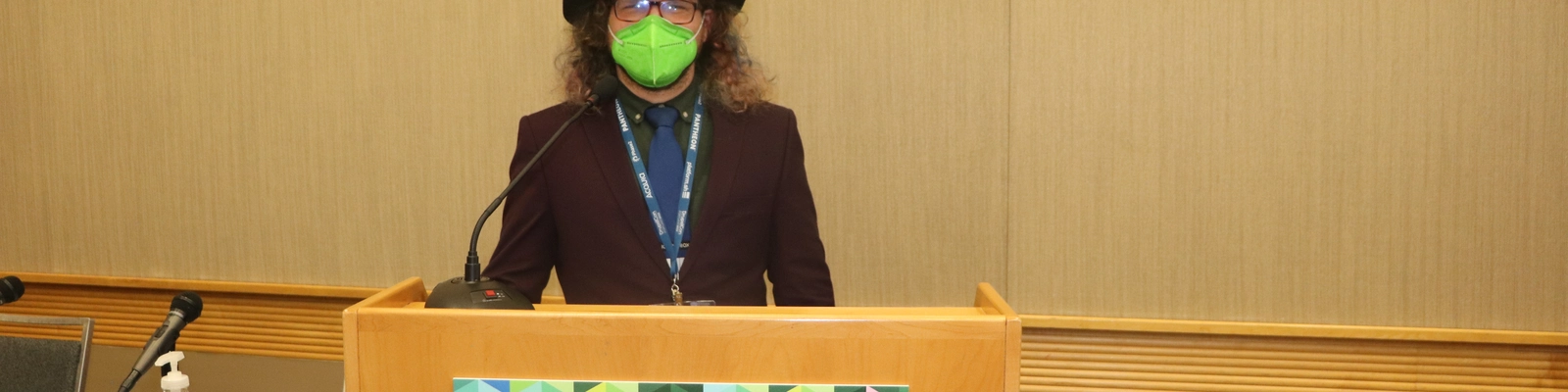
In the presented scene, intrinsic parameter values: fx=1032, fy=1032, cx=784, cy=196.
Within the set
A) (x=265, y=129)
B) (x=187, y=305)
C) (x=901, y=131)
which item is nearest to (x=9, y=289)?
→ (x=187, y=305)

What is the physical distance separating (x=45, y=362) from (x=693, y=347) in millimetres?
1619

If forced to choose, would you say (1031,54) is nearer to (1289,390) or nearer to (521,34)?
(1289,390)

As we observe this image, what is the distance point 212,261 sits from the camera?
328 cm

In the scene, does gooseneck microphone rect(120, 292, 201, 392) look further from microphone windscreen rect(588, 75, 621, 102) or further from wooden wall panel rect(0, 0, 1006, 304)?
wooden wall panel rect(0, 0, 1006, 304)

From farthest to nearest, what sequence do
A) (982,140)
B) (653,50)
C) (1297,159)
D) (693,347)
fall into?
(982,140) → (1297,159) → (653,50) → (693,347)

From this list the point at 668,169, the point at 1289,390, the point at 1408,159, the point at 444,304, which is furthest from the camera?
the point at 1289,390

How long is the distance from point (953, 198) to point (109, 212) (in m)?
2.67

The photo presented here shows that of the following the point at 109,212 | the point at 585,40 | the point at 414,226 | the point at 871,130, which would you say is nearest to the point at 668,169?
the point at 585,40

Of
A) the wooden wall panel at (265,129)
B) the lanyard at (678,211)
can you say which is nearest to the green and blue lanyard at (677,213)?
the lanyard at (678,211)

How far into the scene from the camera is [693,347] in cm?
110

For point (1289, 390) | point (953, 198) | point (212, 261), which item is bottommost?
point (1289, 390)

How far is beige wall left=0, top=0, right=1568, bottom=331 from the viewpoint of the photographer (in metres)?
2.73

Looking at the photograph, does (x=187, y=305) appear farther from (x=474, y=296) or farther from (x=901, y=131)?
(x=901, y=131)

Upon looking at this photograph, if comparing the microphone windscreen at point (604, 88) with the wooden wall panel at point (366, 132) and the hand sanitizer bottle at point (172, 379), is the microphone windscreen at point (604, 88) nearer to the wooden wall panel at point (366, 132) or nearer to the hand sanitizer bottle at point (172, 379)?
the hand sanitizer bottle at point (172, 379)
